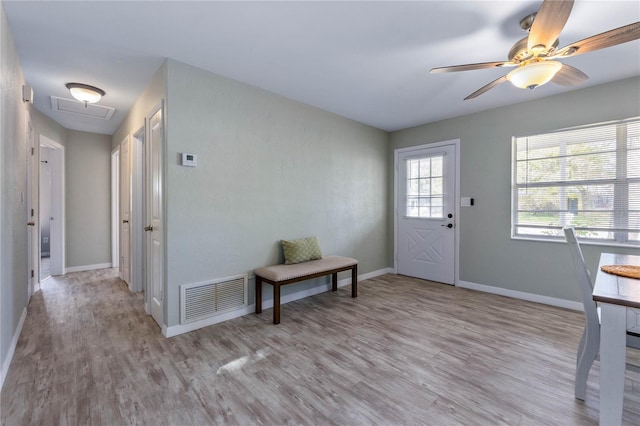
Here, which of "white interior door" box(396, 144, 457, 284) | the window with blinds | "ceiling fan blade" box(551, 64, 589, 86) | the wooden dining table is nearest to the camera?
the wooden dining table

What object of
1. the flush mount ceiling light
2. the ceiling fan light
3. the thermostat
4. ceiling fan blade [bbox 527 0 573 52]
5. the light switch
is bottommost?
the light switch

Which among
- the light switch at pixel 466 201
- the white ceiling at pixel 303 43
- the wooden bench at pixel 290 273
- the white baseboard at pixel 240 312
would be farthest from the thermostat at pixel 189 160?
the light switch at pixel 466 201

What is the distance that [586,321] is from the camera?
166cm

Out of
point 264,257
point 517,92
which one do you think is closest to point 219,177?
point 264,257

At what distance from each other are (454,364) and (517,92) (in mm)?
3083

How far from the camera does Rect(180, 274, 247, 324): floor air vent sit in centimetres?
265

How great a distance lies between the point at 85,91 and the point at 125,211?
71.1 inches

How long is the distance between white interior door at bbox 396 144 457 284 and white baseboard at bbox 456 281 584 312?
0.27 metres

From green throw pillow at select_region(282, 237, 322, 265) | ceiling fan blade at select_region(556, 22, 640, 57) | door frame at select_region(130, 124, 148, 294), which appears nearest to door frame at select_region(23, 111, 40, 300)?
door frame at select_region(130, 124, 148, 294)

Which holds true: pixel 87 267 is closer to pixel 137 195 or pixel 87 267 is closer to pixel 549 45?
pixel 137 195

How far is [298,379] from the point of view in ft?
6.39

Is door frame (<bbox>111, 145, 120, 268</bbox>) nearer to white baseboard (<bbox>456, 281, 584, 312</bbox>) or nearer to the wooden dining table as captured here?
white baseboard (<bbox>456, 281, 584, 312</bbox>)

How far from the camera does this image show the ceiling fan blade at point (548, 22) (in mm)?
1391

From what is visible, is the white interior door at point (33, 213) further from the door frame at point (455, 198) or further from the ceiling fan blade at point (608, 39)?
the ceiling fan blade at point (608, 39)
